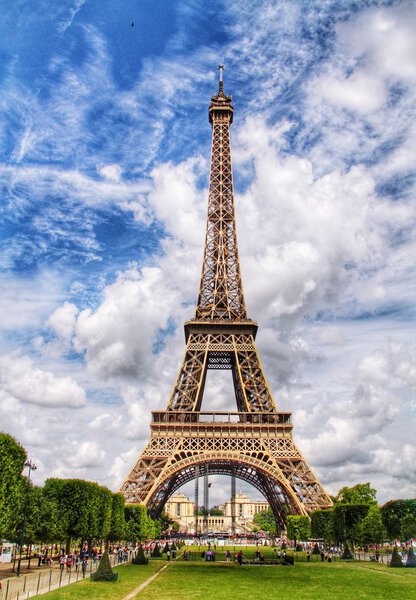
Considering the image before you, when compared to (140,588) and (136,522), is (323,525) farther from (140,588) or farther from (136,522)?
(140,588)

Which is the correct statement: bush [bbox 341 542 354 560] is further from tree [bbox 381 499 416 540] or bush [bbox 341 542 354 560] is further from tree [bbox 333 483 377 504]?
tree [bbox 333 483 377 504]

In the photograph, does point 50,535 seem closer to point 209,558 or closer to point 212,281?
point 209,558

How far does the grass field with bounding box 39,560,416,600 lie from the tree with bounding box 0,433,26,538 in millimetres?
5878

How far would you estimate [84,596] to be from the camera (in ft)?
81.8

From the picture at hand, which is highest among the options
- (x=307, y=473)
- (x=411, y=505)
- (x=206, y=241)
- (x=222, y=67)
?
(x=222, y=67)

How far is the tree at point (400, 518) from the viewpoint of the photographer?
51.6 meters

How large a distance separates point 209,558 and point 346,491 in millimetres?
44103

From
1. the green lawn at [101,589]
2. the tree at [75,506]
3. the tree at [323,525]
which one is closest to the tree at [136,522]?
the tree at [75,506]

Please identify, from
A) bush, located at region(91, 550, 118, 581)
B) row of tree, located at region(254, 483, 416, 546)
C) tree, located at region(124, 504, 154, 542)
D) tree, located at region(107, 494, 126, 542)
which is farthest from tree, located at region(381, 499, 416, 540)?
bush, located at region(91, 550, 118, 581)

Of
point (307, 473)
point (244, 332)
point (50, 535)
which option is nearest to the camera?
point (50, 535)

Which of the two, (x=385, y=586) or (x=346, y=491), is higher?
(x=346, y=491)

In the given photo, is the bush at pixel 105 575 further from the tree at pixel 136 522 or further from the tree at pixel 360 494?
the tree at pixel 360 494

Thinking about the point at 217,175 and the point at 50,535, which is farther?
the point at 217,175

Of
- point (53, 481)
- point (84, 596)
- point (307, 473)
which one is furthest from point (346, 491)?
point (84, 596)
